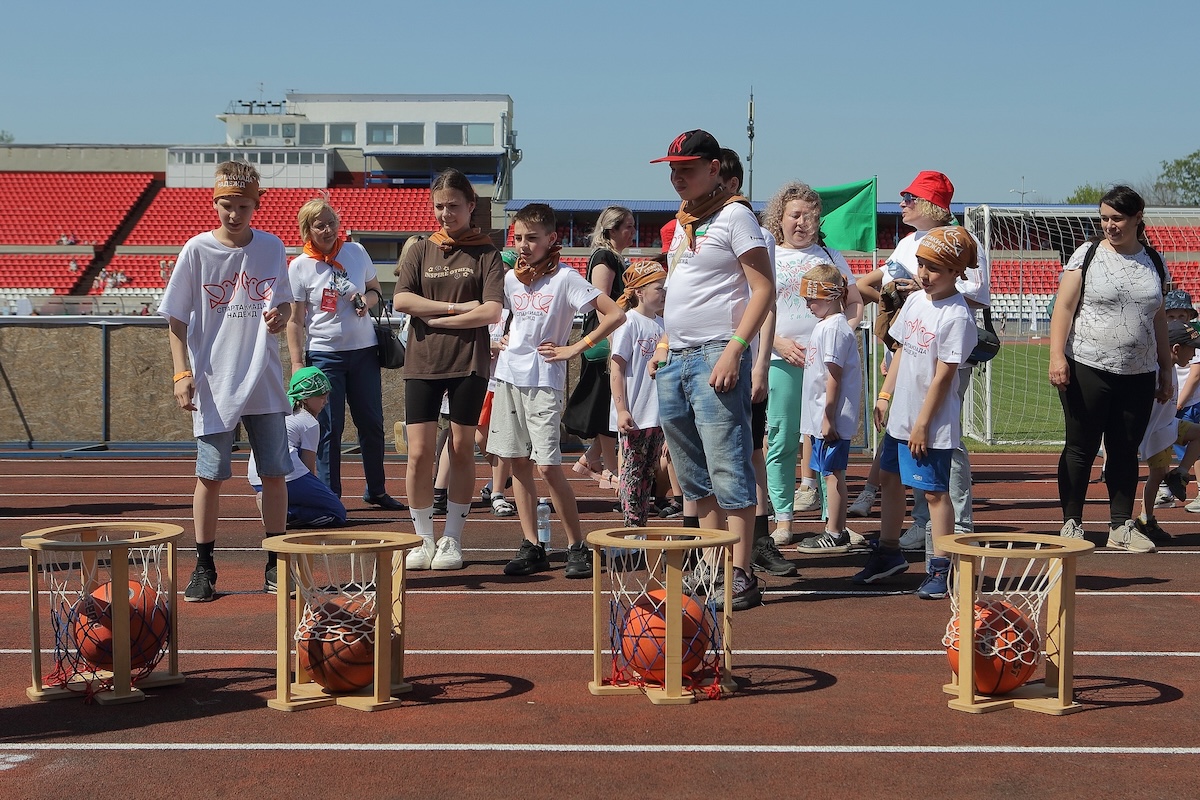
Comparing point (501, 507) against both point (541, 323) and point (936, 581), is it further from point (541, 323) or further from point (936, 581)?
point (936, 581)

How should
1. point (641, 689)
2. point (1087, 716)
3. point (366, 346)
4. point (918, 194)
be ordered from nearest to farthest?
point (1087, 716) → point (641, 689) → point (918, 194) → point (366, 346)

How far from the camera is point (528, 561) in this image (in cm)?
704

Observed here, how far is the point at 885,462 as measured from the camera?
21.1ft

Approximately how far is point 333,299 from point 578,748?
19.4ft

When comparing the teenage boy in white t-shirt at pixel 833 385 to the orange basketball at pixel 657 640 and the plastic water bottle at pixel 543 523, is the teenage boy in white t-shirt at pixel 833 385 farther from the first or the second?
the orange basketball at pixel 657 640

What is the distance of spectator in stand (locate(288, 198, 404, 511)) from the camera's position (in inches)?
365

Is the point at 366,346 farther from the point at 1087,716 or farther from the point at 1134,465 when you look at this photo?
the point at 1087,716

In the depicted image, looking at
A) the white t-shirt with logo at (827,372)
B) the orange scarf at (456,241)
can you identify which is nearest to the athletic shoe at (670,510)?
the white t-shirt with logo at (827,372)

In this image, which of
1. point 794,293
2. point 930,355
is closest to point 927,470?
point 930,355

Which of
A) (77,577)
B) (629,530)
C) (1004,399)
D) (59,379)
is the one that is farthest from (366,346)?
(1004,399)

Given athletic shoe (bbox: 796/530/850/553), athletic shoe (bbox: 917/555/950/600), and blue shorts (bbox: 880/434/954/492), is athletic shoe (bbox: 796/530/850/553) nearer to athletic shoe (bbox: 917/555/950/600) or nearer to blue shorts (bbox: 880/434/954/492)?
athletic shoe (bbox: 917/555/950/600)

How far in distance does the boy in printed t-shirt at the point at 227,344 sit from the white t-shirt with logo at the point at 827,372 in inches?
124

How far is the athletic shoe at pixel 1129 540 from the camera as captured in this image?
7.75m

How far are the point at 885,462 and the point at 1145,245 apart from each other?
8.68 ft
